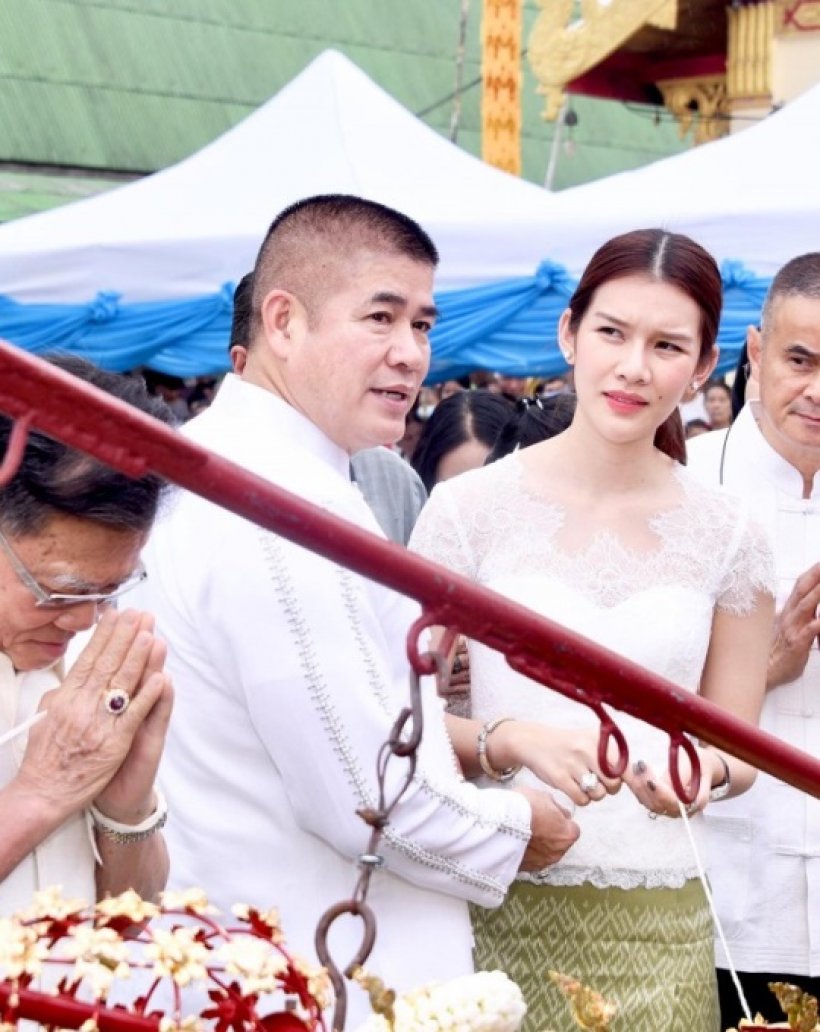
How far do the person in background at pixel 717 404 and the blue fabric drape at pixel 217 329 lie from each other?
101 centimetres

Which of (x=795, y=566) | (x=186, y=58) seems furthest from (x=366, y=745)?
(x=186, y=58)

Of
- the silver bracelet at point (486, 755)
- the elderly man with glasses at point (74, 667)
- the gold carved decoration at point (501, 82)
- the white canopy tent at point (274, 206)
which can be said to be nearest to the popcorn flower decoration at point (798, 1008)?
the elderly man with glasses at point (74, 667)

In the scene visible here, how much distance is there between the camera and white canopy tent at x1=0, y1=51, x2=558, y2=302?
7969 mm

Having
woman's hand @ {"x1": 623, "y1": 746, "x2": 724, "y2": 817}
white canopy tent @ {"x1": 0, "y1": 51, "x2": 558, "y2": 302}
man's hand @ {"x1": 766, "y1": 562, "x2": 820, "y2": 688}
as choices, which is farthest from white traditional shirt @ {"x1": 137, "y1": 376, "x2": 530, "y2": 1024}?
white canopy tent @ {"x1": 0, "y1": 51, "x2": 558, "y2": 302}

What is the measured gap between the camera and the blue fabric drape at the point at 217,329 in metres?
8.00

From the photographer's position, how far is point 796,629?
9.64ft

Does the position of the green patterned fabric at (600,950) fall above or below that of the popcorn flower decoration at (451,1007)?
above

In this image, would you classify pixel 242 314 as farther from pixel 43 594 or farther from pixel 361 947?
pixel 361 947

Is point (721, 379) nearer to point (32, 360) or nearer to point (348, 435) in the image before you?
point (348, 435)

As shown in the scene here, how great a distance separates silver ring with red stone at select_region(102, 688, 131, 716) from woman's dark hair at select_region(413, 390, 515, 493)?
2.68m

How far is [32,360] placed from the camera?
1197 millimetres

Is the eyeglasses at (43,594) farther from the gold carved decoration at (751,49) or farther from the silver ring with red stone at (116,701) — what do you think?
the gold carved decoration at (751,49)

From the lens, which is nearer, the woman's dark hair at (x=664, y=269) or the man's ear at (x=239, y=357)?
the woman's dark hair at (x=664, y=269)

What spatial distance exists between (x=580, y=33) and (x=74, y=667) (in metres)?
12.7
